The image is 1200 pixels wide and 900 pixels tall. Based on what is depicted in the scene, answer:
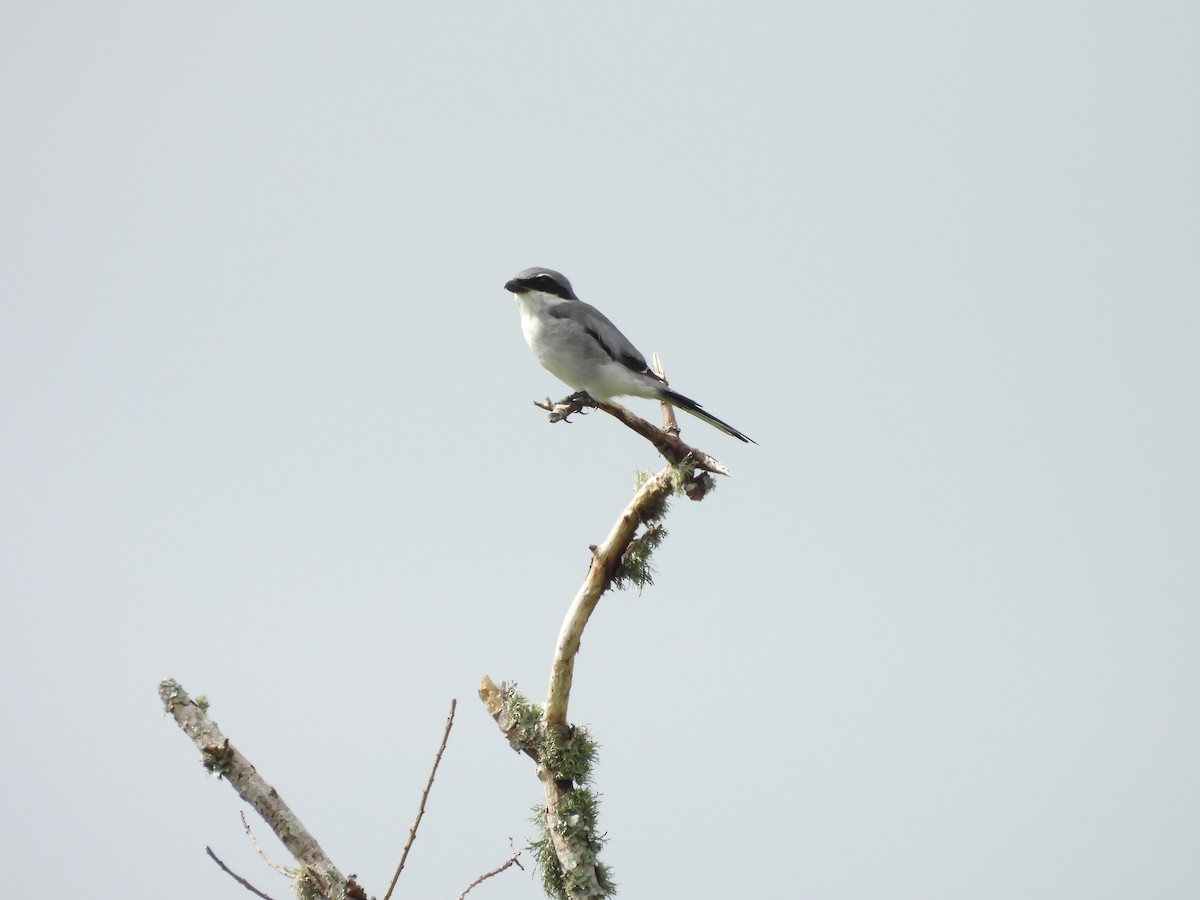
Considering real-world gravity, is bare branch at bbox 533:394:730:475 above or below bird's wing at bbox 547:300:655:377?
below

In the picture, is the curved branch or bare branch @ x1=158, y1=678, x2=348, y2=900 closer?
bare branch @ x1=158, y1=678, x2=348, y2=900

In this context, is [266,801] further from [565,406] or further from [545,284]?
[545,284]

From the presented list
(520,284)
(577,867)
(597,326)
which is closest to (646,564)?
(577,867)

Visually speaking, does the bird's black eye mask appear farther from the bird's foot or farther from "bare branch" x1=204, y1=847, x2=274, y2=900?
"bare branch" x1=204, y1=847, x2=274, y2=900

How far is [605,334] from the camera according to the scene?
7996mm

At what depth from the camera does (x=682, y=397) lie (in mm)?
7715

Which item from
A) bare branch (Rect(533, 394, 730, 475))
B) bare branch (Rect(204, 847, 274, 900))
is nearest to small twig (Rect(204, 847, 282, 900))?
bare branch (Rect(204, 847, 274, 900))

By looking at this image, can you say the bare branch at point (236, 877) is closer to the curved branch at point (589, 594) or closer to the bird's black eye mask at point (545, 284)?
the curved branch at point (589, 594)

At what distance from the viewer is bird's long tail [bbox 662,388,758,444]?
7594 millimetres

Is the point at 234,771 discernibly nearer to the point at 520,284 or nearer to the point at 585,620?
the point at 585,620

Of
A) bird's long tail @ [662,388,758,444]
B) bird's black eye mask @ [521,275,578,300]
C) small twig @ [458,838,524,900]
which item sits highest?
bird's black eye mask @ [521,275,578,300]

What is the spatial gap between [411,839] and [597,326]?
3.84m

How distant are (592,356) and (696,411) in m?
0.83

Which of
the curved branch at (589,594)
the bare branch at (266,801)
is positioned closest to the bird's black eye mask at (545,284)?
the curved branch at (589,594)
